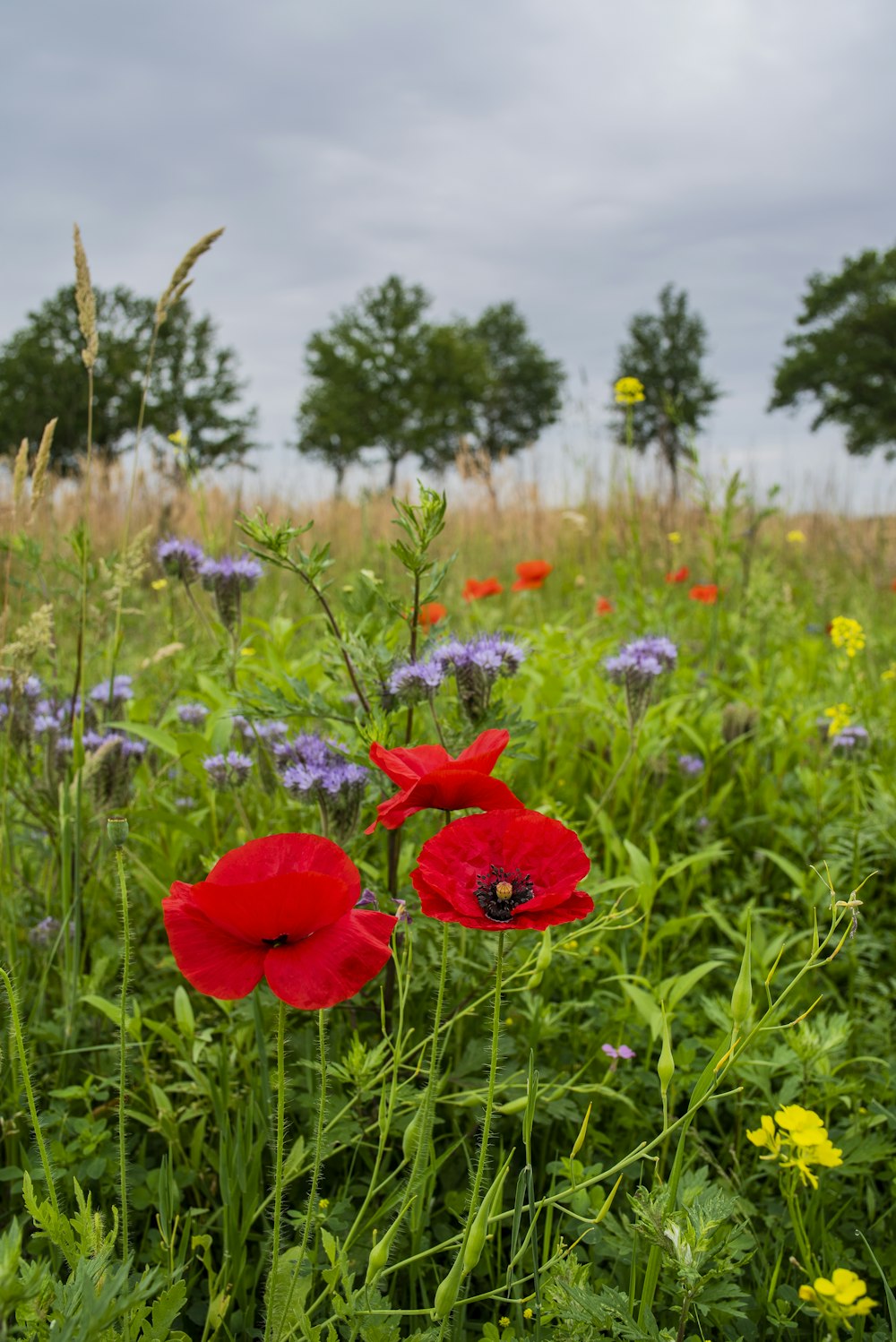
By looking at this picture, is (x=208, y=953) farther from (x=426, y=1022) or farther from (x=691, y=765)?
(x=691, y=765)

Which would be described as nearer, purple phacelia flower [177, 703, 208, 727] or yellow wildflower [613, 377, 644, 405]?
purple phacelia flower [177, 703, 208, 727]

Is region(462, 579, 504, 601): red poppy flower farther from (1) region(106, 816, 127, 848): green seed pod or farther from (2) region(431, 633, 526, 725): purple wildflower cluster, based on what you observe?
(1) region(106, 816, 127, 848): green seed pod

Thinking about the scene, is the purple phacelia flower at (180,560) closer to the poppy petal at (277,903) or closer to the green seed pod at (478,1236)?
the poppy petal at (277,903)

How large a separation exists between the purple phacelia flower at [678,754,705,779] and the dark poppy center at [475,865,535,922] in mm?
1495

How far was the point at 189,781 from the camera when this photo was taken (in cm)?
227

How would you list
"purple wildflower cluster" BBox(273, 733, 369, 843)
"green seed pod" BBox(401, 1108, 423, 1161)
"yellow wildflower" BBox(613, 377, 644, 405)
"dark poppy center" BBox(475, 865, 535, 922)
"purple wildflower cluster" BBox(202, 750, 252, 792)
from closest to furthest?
"dark poppy center" BBox(475, 865, 535, 922) < "green seed pod" BBox(401, 1108, 423, 1161) < "purple wildflower cluster" BBox(273, 733, 369, 843) < "purple wildflower cluster" BBox(202, 750, 252, 792) < "yellow wildflower" BBox(613, 377, 644, 405)

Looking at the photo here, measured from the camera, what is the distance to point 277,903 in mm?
670

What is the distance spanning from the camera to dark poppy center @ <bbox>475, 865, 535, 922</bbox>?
75cm

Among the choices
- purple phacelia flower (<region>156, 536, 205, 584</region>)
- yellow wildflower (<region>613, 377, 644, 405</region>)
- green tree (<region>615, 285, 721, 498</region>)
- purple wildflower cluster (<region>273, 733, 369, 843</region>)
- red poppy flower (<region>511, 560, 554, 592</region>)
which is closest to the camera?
purple wildflower cluster (<region>273, 733, 369, 843</region>)

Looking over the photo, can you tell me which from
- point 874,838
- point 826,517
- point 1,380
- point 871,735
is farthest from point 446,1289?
point 1,380

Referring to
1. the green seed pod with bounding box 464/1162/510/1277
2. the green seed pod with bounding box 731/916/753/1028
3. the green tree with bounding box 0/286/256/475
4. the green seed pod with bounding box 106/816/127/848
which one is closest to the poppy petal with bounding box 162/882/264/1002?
the green seed pod with bounding box 106/816/127/848

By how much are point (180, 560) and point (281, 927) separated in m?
1.21

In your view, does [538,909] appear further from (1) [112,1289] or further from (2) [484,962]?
(2) [484,962]

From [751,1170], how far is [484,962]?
0.48m
